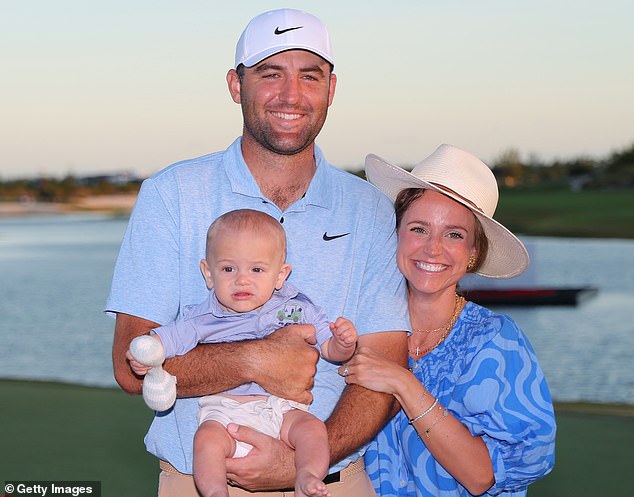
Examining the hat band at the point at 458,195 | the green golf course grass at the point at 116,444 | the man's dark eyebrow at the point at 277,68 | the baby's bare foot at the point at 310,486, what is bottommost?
the green golf course grass at the point at 116,444

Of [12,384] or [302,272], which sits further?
[12,384]

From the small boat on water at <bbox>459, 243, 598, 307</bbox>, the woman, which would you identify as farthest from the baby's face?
the small boat on water at <bbox>459, 243, 598, 307</bbox>

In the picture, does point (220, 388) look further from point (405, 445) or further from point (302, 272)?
point (405, 445)

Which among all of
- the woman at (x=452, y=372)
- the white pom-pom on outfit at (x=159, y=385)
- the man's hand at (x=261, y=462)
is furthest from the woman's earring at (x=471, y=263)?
the white pom-pom on outfit at (x=159, y=385)

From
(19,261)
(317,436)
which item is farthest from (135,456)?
(19,261)

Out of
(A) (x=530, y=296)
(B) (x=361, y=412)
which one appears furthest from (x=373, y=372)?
(A) (x=530, y=296)

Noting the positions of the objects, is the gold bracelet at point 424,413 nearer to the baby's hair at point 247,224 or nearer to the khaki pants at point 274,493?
the khaki pants at point 274,493

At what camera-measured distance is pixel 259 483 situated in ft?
7.41

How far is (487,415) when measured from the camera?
2.55 m

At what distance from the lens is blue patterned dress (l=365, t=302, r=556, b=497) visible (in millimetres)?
2555

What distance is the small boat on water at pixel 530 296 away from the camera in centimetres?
1945

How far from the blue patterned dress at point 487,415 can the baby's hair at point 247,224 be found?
2.11 ft

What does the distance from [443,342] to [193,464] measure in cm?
86

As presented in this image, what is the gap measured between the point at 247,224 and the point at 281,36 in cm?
50
